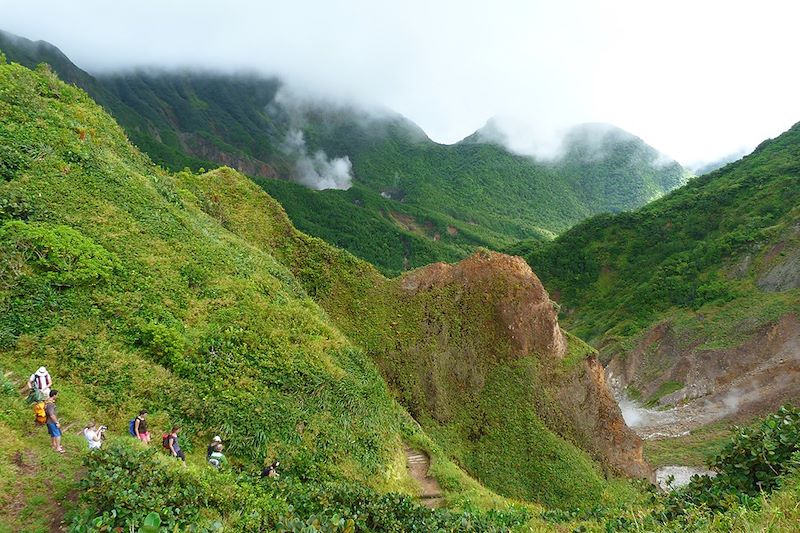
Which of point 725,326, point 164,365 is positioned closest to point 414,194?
point 725,326

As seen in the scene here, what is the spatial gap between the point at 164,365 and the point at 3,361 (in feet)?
10.9

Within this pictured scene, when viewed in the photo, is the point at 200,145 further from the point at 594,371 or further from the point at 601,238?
the point at 594,371

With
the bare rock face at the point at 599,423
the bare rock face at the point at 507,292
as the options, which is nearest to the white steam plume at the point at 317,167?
the bare rock face at the point at 507,292

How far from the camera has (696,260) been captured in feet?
205

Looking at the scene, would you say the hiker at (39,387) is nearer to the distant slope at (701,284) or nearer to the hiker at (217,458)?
the hiker at (217,458)

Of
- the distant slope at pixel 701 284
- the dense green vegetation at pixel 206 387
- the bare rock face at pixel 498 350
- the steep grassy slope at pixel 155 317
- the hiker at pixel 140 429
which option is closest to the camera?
the dense green vegetation at pixel 206 387

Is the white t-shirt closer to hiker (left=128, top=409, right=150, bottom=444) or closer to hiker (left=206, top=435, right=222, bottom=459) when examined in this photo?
hiker (left=128, top=409, right=150, bottom=444)

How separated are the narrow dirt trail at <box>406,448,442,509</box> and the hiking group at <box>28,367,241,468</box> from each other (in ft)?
19.6

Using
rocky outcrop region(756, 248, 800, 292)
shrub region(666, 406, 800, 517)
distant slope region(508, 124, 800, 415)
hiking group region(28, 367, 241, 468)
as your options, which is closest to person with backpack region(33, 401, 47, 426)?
hiking group region(28, 367, 241, 468)

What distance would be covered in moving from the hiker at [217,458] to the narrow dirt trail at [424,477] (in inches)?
263

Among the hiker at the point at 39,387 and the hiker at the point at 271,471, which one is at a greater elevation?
the hiker at the point at 39,387

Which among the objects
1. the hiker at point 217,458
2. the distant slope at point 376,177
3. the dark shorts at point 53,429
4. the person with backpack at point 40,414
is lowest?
the hiker at point 217,458

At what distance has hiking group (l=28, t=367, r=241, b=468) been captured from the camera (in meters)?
8.94

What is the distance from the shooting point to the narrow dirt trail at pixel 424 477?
48.9 ft
